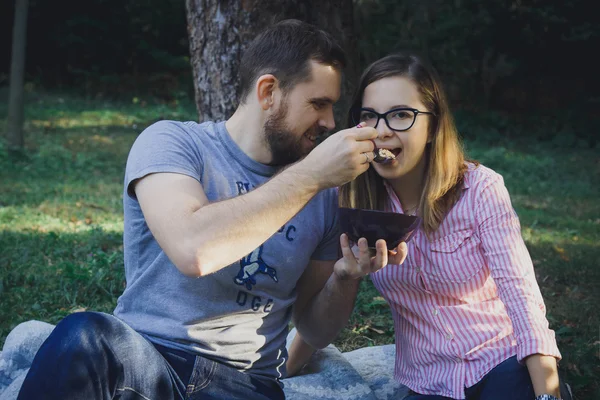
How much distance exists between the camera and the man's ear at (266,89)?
2732 millimetres

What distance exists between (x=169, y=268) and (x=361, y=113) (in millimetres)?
933

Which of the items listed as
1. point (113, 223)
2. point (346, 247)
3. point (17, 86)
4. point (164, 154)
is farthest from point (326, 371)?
point (17, 86)

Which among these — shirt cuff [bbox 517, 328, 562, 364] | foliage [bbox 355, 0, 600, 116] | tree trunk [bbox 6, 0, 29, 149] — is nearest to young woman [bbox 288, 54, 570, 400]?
shirt cuff [bbox 517, 328, 562, 364]

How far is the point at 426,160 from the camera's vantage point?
9.24 ft

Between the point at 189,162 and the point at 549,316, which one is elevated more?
the point at 189,162

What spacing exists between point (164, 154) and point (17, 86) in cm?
935

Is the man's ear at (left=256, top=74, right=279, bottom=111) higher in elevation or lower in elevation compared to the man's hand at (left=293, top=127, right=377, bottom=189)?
higher

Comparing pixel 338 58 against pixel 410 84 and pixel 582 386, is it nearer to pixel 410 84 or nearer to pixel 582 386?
pixel 410 84

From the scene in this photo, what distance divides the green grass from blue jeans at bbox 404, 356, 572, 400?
85cm

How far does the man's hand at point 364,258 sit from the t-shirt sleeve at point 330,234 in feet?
0.94

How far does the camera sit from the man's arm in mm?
2203

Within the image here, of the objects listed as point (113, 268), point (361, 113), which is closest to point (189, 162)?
point (361, 113)

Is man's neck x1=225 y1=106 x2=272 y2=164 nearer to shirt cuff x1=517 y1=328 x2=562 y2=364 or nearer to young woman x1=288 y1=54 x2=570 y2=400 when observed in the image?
young woman x1=288 y1=54 x2=570 y2=400

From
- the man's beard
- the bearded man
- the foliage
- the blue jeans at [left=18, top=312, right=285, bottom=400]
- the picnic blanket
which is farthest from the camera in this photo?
the foliage
